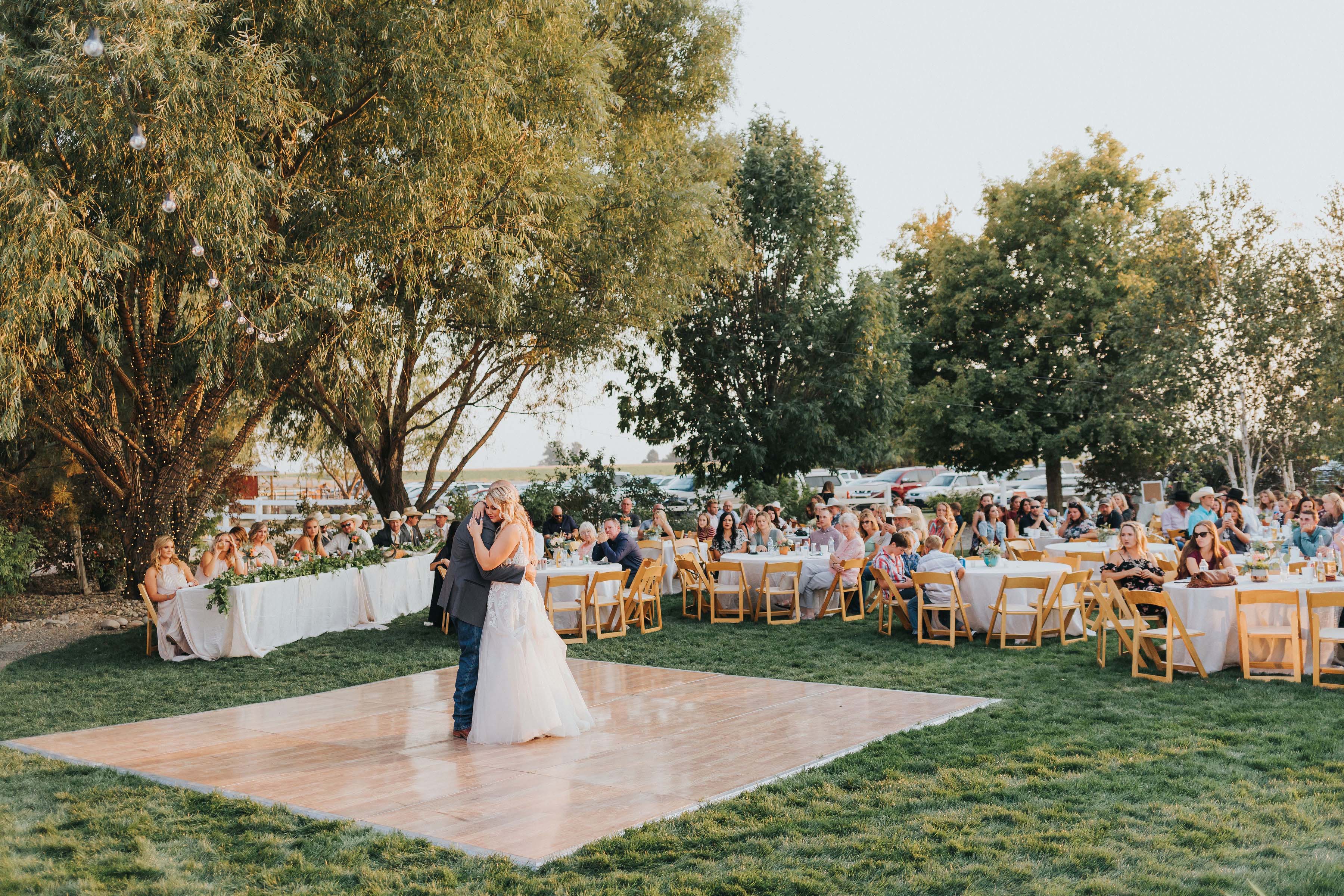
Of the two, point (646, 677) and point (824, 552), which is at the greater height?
point (824, 552)

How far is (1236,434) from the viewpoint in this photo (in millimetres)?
21547

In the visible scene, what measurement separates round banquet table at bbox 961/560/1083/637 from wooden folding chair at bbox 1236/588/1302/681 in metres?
2.39

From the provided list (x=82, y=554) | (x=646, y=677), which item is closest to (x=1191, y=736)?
(x=646, y=677)

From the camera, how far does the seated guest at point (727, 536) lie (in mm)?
15414

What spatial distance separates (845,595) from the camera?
1349cm

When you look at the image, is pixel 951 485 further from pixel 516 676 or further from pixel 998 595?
pixel 516 676

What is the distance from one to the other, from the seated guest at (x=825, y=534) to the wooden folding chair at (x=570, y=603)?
11.5ft

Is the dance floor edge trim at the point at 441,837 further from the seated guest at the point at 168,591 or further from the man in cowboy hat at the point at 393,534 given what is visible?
the man in cowboy hat at the point at 393,534

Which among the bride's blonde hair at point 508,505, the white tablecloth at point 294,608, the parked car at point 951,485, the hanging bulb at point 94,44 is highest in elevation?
the hanging bulb at point 94,44

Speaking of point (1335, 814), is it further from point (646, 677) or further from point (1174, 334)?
point (1174, 334)

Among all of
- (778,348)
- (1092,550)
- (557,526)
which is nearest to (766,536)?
(1092,550)

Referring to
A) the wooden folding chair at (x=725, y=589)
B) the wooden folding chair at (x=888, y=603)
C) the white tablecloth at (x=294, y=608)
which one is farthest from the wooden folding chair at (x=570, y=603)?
the wooden folding chair at (x=888, y=603)

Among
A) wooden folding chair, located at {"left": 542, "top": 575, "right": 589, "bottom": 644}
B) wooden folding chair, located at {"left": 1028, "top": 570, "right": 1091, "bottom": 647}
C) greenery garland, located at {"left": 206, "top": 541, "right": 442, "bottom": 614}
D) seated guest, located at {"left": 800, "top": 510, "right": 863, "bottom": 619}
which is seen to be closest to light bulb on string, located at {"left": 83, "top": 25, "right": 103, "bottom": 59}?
greenery garland, located at {"left": 206, "top": 541, "right": 442, "bottom": 614}

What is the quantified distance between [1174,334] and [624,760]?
18.2 m
